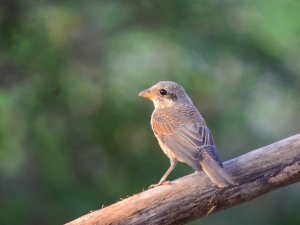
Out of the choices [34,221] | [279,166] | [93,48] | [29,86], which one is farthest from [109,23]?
[279,166]

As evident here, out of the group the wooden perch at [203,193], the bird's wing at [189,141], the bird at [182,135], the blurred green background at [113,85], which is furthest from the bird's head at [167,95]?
the blurred green background at [113,85]

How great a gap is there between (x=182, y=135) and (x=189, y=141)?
0.55 feet

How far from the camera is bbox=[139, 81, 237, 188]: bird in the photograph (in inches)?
273

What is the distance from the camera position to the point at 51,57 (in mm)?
11094

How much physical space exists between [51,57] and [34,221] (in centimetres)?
163

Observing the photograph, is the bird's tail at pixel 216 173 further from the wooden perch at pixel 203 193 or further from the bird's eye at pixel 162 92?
the bird's eye at pixel 162 92

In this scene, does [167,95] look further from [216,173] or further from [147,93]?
[216,173]

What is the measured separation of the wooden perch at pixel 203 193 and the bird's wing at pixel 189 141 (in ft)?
1.03

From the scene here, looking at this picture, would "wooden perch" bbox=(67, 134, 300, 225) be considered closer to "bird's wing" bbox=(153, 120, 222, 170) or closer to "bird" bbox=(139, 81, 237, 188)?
"bird" bbox=(139, 81, 237, 188)

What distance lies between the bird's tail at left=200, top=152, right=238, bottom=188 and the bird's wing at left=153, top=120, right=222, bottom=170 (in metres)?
0.04

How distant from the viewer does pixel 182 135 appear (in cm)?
767

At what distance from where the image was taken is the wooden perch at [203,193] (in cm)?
654

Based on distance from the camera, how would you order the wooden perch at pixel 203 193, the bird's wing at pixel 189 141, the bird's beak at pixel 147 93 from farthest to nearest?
the bird's beak at pixel 147 93 < the bird's wing at pixel 189 141 < the wooden perch at pixel 203 193

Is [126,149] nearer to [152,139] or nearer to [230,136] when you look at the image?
[152,139]
